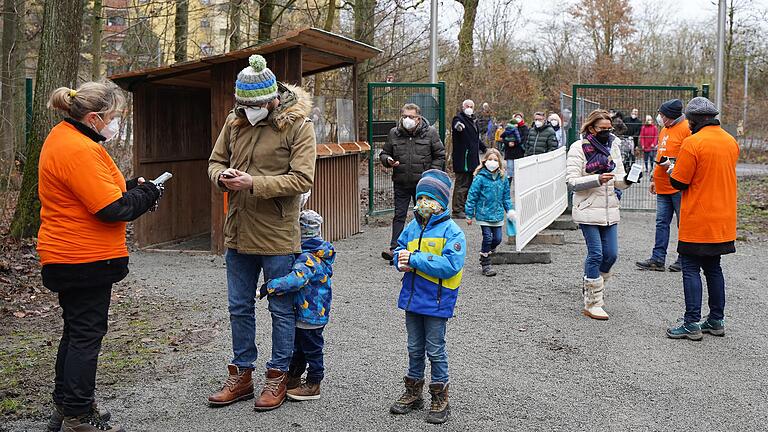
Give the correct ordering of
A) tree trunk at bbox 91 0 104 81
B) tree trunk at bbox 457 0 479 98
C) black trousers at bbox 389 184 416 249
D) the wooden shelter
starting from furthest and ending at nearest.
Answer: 1. tree trunk at bbox 457 0 479 98
2. tree trunk at bbox 91 0 104 81
3. the wooden shelter
4. black trousers at bbox 389 184 416 249

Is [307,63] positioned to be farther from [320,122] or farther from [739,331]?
[739,331]

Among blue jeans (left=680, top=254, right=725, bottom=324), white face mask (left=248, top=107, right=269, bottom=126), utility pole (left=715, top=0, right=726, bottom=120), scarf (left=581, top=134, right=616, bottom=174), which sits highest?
Answer: utility pole (left=715, top=0, right=726, bottom=120)

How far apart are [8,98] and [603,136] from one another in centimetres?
1264

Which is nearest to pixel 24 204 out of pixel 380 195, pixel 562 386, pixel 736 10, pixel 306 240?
pixel 380 195

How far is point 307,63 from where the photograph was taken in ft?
41.8

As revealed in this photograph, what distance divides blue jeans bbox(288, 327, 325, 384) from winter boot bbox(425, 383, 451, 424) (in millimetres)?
766

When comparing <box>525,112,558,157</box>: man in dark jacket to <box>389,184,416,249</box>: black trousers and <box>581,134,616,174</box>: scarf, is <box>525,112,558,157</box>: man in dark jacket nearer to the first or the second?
<box>389,184,416,249</box>: black trousers

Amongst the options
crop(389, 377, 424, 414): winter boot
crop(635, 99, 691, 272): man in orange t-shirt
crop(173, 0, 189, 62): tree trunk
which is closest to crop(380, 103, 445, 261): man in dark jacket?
crop(635, 99, 691, 272): man in orange t-shirt

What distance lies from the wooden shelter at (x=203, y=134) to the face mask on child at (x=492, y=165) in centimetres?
258

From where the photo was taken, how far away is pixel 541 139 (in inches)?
637

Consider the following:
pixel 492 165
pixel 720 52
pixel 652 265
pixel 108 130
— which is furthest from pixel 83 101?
pixel 720 52

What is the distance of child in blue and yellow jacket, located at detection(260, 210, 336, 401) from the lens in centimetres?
541

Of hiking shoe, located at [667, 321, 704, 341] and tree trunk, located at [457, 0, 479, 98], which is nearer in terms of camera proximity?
hiking shoe, located at [667, 321, 704, 341]

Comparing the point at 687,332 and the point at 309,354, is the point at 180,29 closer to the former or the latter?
the point at 687,332
